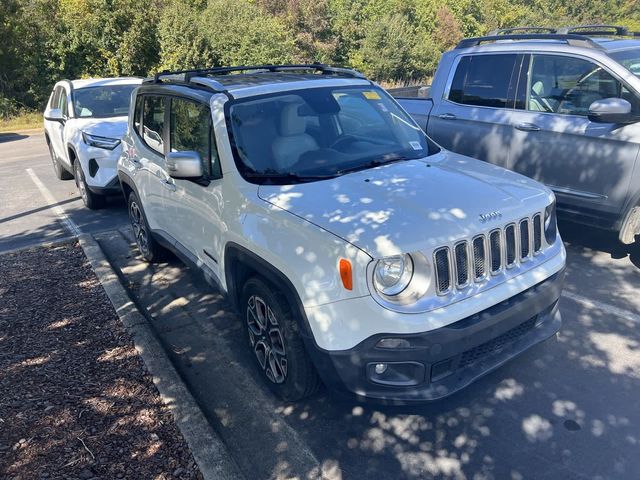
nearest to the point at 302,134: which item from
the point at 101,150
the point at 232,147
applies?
the point at 232,147

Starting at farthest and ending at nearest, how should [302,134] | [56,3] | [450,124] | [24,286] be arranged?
[56,3] < [450,124] < [24,286] < [302,134]

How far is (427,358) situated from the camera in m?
2.66

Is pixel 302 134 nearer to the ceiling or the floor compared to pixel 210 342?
nearer to the ceiling

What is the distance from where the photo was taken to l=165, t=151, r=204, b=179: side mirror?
3508mm

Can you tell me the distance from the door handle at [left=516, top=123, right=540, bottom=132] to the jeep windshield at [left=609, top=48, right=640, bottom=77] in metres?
0.86

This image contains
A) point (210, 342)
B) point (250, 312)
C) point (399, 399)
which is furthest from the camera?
point (210, 342)

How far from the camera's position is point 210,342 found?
4.12m

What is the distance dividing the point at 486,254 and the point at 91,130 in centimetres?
661

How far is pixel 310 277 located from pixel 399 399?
787 mm

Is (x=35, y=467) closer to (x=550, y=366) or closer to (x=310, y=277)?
(x=310, y=277)

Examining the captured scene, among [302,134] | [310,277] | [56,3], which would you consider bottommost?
[310,277]

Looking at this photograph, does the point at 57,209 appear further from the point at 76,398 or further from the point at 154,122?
the point at 76,398

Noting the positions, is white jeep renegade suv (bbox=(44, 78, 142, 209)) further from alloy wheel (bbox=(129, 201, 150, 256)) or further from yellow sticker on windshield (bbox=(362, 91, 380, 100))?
yellow sticker on windshield (bbox=(362, 91, 380, 100))

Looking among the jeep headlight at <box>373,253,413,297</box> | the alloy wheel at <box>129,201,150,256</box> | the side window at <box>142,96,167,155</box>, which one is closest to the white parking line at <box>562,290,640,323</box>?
the jeep headlight at <box>373,253,413,297</box>
